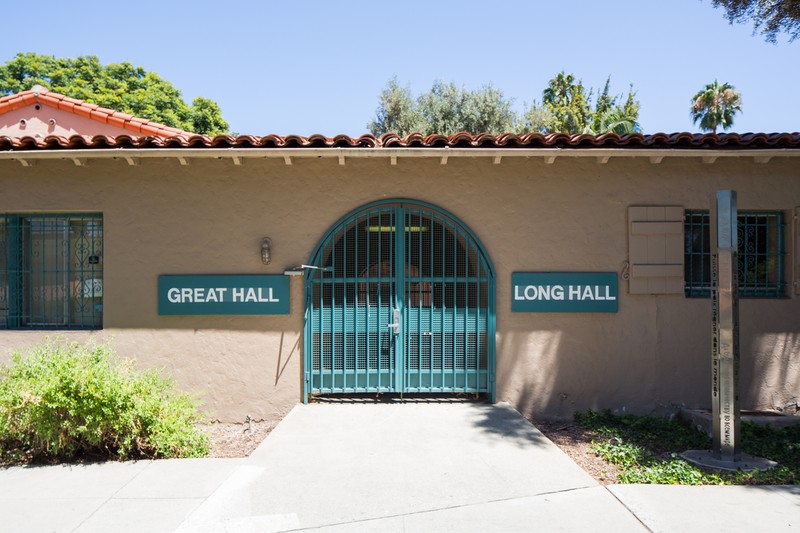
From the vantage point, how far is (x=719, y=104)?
30.7 meters

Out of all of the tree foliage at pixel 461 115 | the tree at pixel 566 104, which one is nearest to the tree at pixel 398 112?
the tree foliage at pixel 461 115

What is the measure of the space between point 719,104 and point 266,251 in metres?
32.5

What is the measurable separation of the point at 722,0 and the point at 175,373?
29.8 feet

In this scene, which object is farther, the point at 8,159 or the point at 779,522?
the point at 8,159

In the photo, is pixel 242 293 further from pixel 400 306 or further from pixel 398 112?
pixel 398 112

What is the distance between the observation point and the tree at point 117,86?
23516 millimetres

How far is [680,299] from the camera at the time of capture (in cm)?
670

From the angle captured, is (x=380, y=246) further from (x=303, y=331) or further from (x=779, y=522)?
(x=779, y=522)

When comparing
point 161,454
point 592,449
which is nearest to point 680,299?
point 592,449

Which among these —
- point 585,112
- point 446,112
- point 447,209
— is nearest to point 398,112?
point 446,112

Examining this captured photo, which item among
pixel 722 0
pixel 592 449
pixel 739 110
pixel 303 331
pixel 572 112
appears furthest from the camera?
pixel 739 110

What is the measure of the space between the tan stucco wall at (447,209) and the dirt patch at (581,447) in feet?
0.98

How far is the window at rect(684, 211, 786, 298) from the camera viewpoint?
6.82 meters

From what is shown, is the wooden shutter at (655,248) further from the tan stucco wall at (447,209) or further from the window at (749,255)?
the window at (749,255)
